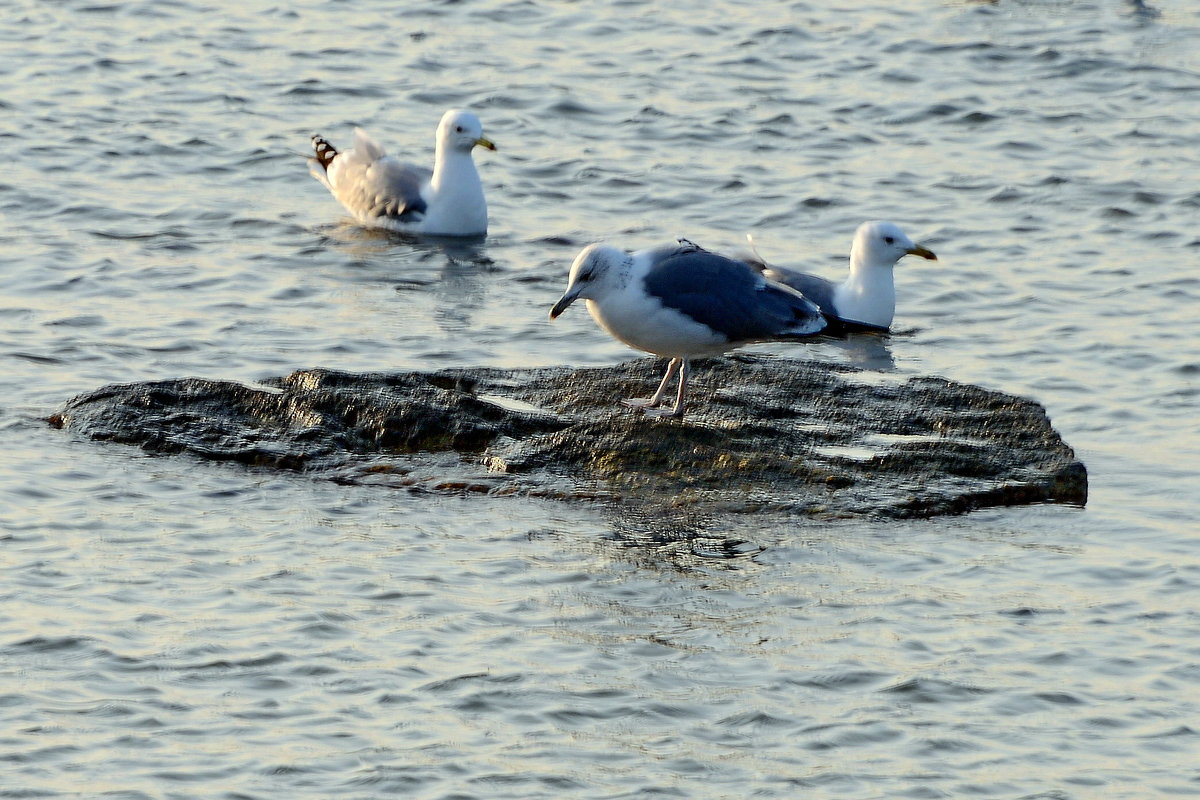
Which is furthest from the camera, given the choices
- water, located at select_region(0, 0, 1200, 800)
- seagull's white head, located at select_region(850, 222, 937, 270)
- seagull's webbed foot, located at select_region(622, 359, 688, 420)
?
seagull's white head, located at select_region(850, 222, 937, 270)

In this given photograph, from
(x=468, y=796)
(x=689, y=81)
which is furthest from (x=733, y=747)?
(x=689, y=81)

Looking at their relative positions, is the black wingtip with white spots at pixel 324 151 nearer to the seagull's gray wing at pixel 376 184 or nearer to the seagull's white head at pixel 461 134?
the seagull's gray wing at pixel 376 184

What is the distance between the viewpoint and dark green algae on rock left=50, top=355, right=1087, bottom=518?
308 inches

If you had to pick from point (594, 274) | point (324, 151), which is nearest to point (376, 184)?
point (324, 151)

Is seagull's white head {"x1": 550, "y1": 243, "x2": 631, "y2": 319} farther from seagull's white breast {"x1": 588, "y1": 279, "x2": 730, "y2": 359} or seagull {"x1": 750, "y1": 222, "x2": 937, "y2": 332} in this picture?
seagull {"x1": 750, "y1": 222, "x2": 937, "y2": 332}

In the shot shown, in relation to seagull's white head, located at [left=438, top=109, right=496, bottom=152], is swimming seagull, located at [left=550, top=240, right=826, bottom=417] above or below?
below

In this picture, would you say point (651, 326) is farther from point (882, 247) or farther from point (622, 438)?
point (882, 247)

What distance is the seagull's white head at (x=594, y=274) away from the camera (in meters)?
8.31

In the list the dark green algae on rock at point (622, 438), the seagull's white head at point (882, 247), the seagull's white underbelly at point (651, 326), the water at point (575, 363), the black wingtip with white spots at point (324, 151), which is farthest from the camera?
the black wingtip with white spots at point (324, 151)

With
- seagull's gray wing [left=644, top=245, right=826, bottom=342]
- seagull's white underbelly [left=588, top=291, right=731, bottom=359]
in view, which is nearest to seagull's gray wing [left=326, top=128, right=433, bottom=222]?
seagull's gray wing [left=644, top=245, right=826, bottom=342]

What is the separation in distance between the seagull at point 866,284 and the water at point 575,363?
0.24 metres

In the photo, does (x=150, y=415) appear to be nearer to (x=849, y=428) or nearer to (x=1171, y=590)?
(x=849, y=428)

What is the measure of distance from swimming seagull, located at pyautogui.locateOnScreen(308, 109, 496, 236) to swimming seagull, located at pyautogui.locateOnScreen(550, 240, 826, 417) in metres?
4.29

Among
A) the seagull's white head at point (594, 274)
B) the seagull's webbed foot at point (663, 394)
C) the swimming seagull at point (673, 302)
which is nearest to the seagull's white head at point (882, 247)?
the swimming seagull at point (673, 302)
